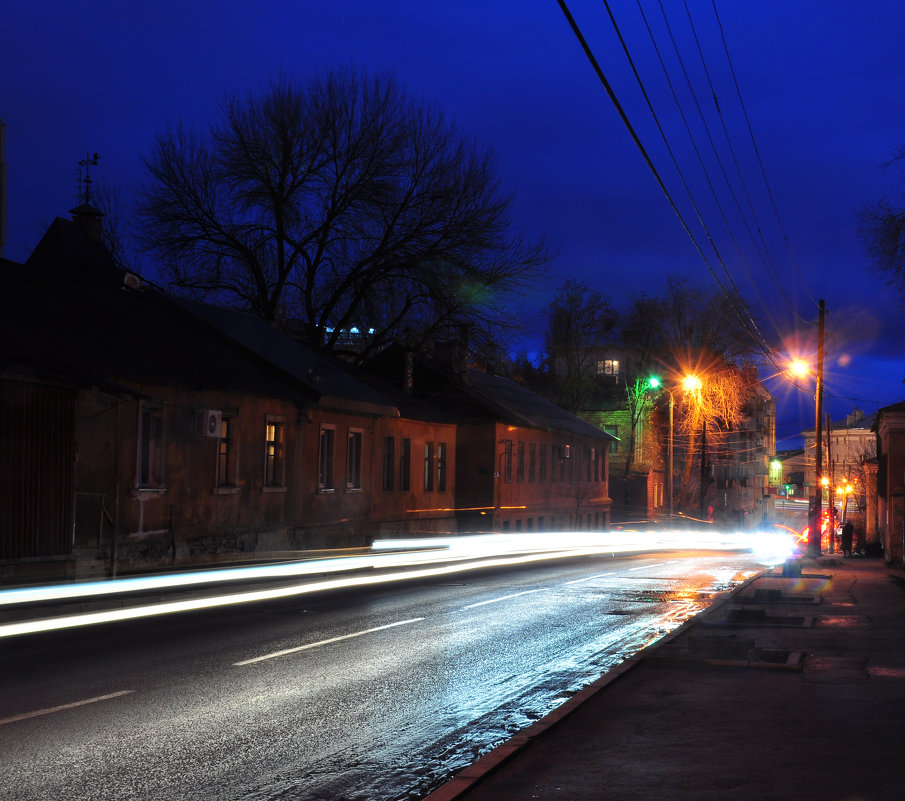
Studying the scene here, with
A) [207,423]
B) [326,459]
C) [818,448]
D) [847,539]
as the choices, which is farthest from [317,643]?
[847,539]

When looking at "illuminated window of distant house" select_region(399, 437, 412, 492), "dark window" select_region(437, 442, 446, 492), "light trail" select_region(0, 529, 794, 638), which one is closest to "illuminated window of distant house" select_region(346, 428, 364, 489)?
"light trail" select_region(0, 529, 794, 638)

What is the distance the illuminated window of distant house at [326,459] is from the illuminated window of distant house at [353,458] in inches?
43.3

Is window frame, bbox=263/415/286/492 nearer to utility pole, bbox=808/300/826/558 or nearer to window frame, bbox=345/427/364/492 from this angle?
window frame, bbox=345/427/364/492

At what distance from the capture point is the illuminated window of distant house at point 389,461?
37.6m

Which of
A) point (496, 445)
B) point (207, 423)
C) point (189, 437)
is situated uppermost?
point (496, 445)

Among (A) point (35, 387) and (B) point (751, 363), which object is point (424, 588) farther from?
(B) point (751, 363)

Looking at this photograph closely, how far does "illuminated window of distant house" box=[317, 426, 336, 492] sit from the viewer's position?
107 ft

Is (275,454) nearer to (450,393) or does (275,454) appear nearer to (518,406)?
(450,393)

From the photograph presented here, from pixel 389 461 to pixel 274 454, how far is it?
855 centimetres

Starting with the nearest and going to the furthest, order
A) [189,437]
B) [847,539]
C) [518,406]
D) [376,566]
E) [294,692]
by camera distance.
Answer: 1. [294,692]
2. [376,566]
3. [189,437]
4. [847,539]
5. [518,406]

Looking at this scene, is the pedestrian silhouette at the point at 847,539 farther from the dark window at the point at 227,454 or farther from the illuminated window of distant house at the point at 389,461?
the dark window at the point at 227,454

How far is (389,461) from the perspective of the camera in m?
38.0

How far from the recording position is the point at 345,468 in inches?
1335

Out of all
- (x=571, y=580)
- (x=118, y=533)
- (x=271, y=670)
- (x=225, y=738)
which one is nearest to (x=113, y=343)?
(x=118, y=533)
